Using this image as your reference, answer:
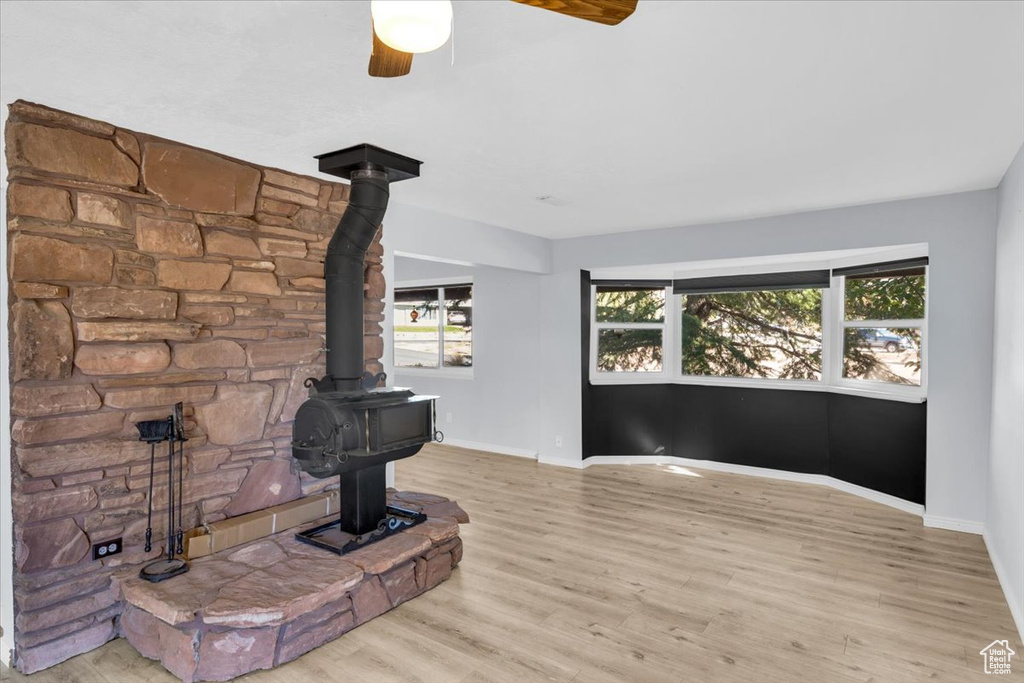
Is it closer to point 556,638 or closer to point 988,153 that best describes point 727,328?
point 988,153

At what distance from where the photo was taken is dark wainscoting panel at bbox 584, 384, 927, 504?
4.66 m

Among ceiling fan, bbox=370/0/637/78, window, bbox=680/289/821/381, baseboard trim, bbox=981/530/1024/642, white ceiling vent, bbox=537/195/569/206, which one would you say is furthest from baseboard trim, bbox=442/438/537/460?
ceiling fan, bbox=370/0/637/78

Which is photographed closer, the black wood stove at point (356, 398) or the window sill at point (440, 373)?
the black wood stove at point (356, 398)

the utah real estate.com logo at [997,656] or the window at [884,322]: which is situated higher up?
the window at [884,322]

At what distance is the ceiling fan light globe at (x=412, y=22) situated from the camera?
1.06 metres

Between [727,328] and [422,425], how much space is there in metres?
3.90

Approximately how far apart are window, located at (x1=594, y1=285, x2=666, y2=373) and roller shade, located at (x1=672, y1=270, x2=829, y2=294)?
347 millimetres

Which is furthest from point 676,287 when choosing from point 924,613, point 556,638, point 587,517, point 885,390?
point 556,638

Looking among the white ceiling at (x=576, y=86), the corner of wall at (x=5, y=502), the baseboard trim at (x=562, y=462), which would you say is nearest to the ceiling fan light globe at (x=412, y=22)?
the white ceiling at (x=576, y=86)

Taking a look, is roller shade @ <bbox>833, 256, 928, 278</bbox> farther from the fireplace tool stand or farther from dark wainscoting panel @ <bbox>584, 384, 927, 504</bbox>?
the fireplace tool stand

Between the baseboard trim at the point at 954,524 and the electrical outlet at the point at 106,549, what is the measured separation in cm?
506

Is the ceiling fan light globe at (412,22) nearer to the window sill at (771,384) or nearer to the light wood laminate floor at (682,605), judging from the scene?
the light wood laminate floor at (682,605)

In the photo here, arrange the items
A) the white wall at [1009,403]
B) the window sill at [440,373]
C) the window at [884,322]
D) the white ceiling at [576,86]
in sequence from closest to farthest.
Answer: the white ceiling at [576,86], the white wall at [1009,403], the window at [884,322], the window sill at [440,373]

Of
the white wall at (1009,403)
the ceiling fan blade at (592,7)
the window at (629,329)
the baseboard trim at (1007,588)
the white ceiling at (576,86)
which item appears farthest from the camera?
the window at (629,329)
